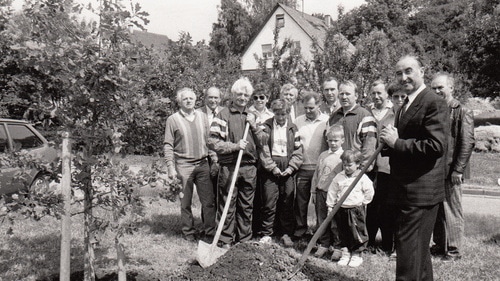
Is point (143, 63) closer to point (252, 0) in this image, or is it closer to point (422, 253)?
point (422, 253)

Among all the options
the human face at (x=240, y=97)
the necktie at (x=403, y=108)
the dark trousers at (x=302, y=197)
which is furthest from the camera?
the dark trousers at (x=302, y=197)

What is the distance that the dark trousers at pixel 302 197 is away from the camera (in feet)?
18.8

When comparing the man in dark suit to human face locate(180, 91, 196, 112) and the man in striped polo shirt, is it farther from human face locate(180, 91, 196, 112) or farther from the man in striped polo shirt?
Answer: human face locate(180, 91, 196, 112)

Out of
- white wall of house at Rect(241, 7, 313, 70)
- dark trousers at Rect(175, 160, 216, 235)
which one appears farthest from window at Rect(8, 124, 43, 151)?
white wall of house at Rect(241, 7, 313, 70)

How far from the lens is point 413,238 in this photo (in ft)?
11.8

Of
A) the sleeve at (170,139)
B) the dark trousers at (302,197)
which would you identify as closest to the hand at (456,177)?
the dark trousers at (302,197)

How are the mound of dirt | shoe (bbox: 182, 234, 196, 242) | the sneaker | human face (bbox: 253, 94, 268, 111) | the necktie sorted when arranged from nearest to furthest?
the necktie
the mound of dirt
the sneaker
human face (bbox: 253, 94, 268, 111)
shoe (bbox: 182, 234, 196, 242)

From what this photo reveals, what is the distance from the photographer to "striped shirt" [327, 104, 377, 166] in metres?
5.30

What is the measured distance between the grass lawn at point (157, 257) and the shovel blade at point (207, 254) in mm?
182

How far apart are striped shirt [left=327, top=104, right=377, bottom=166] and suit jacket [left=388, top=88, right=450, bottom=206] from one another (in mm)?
1557

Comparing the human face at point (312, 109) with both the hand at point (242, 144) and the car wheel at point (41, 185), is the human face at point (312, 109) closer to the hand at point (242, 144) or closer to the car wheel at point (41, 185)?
the hand at point (242, 144)

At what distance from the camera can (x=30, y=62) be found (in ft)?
10.0

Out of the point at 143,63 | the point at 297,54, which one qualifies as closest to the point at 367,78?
the point at 297,54

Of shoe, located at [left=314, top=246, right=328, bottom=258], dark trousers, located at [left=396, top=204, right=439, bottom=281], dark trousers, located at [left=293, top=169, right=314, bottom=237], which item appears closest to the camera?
dark trousers, located at [left=396, top=204, right=439, bottom=281]
